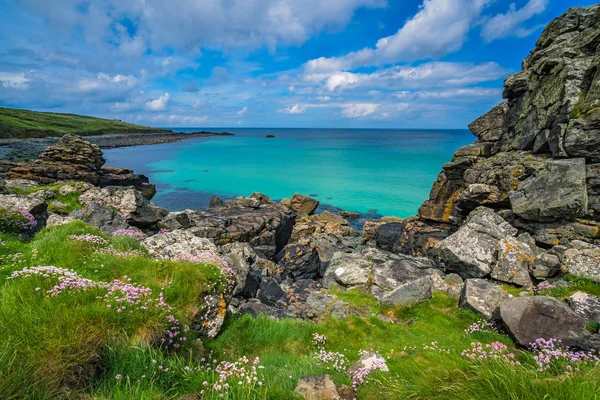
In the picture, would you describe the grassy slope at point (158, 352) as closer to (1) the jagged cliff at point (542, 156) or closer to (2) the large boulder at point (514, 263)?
(2) the large boulder at point (514, 263)

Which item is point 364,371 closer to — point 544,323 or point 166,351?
point 166,351

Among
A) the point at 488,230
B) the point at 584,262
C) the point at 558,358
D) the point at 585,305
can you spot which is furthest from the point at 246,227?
the point at 558,358

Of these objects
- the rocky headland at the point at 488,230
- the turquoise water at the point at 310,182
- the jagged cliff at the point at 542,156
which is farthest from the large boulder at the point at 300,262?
the turquoise water at the point at 310,182

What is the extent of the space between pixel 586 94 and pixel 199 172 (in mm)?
82673

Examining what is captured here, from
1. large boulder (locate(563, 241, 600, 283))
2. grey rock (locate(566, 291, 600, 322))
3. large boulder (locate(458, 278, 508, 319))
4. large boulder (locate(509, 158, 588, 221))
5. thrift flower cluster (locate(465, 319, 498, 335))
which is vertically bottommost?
thrift flower cluster (locate(465, 319, 498, 335))

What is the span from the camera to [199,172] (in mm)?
85312

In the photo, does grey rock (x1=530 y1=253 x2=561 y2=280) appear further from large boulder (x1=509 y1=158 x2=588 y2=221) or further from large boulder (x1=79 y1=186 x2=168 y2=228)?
large boulder (x1=79 y1=186 x2=168 y2=228)

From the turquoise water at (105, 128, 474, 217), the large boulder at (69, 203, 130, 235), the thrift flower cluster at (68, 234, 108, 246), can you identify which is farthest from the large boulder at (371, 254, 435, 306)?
the turquoise water at (105, 128, 474, 217)

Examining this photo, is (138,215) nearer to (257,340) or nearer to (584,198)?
(257,340)

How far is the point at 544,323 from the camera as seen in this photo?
27.2 feet

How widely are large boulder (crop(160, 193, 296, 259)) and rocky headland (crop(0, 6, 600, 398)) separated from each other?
0.12 meters

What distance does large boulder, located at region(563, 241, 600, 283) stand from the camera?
11922mm

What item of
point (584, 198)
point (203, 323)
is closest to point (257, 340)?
point (203, 323)

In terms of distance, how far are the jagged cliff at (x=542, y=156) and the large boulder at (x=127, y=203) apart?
818 inches
